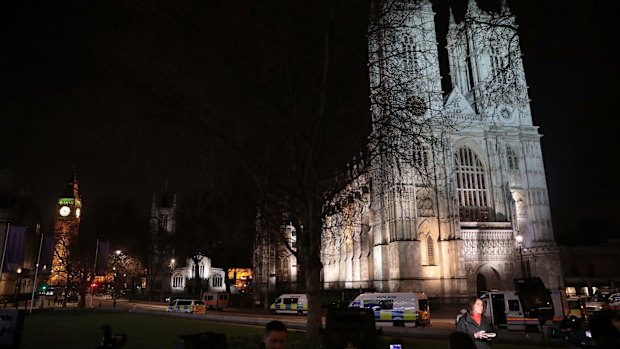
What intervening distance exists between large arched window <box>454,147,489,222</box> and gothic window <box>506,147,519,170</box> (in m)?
3.55

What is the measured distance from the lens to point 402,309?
23.2 metres

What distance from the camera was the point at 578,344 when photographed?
8977mm

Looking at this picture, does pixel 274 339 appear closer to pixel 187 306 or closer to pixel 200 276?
pixel 187 306

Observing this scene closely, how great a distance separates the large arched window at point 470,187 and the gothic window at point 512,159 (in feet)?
11.6

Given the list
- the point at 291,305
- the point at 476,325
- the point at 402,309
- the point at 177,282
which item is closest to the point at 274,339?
the point at 476,325

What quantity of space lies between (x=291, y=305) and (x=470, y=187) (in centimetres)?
2706

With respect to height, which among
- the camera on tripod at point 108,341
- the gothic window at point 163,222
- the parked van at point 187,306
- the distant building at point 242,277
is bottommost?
the parked van at point 187,306

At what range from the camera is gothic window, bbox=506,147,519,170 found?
50594 millimetres

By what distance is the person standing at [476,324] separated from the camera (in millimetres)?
6345

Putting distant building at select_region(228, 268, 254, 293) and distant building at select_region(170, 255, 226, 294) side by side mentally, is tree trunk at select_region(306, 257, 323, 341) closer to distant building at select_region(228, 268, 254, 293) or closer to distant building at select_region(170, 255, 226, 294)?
distant building at select_region(170, 255, 226, 294)

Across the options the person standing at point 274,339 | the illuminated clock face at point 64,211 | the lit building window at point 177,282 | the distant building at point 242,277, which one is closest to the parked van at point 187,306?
the person standing at point 274,339

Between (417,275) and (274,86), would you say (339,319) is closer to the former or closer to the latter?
(274,86)

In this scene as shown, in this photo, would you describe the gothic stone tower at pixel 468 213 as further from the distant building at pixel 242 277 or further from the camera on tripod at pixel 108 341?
the distant building at pixel 242 277

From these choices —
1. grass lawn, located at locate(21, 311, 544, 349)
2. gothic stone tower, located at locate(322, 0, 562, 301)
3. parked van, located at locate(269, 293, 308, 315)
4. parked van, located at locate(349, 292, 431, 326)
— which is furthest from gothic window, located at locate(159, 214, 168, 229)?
parked van, located at locate(349, 292, 431, 326)
